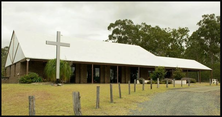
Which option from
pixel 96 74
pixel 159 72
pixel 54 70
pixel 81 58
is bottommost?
pixel 96 74

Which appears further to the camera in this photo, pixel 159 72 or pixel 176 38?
pixel 176 38

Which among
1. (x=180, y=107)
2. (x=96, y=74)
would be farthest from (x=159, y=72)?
(x=180, y=107)

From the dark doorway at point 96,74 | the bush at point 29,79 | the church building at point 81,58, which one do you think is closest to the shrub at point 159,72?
the church building at point 81,58

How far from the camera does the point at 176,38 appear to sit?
57250 millimetres

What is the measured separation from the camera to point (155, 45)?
52062 mm

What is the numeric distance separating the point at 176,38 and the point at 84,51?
36632mm

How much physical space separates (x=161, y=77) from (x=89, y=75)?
331 inches

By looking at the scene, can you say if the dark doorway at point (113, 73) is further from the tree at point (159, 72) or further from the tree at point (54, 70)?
the tree at point (54, 70)

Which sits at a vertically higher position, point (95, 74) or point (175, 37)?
point (175, 37)

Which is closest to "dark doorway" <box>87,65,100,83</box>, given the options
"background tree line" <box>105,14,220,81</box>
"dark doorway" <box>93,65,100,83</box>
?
"dark doorway" <box>93,65,100,83</box>

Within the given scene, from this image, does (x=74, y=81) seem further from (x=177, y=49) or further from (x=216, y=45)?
(x=216, y=45)

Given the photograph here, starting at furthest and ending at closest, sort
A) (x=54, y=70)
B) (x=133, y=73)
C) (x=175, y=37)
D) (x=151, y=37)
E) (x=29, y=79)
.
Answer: (x=175, y=37) < (x=151, y=37) < (x=133, y=73) < (x=29, y=79) < (x=54, y=70)

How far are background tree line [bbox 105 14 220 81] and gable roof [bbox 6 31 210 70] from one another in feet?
66.2

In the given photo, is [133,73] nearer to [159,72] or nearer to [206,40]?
[159,72]
